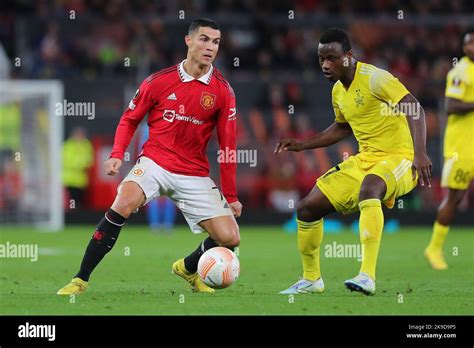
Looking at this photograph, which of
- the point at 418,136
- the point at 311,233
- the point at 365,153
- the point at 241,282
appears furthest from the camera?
the point at 241,282

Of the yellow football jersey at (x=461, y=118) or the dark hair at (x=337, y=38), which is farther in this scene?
the yellow football jersey at (x=461, y=118)

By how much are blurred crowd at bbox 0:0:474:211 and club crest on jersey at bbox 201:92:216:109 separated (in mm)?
11443

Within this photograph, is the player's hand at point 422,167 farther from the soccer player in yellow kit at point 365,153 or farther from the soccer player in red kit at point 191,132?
the soccer player in red kit at point 191,132

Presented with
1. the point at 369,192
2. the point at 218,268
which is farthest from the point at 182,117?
the point at 369,192

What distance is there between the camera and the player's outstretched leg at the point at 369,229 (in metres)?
8.39

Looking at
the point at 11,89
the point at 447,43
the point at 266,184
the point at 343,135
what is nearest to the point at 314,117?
the point at 266,184

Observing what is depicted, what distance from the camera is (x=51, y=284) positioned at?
9.76 m

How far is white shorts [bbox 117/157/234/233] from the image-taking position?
8.73 meters

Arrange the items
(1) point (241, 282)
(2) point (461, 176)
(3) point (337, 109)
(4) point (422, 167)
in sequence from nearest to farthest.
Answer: (4) point (422, 167) → (3) point (337, 109) → (1) point (241, 282) → (2) point (461, 176)

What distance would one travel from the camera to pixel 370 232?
27.8 feet

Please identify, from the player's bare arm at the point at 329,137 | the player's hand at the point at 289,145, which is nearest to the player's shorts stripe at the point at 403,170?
the player's bare arm at the point at 329,137

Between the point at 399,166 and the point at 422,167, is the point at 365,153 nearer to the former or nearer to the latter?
the point at 399,166

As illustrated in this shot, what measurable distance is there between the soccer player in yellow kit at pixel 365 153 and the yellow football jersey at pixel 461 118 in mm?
2845

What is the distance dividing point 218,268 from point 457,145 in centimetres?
451
